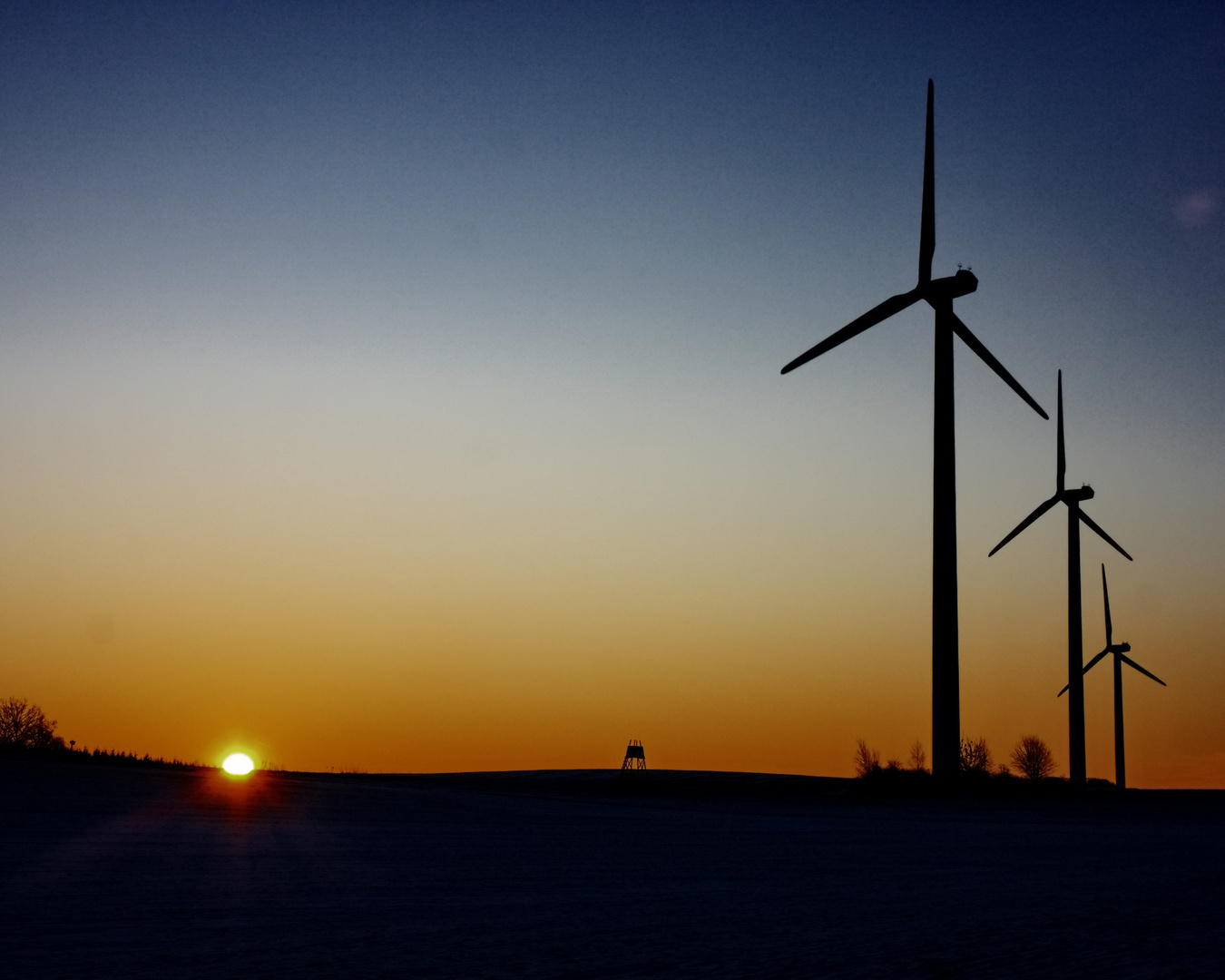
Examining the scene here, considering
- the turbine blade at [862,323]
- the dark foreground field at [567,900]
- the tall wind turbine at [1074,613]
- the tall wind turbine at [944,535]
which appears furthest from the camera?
the tall wind turbine at [1074,613]

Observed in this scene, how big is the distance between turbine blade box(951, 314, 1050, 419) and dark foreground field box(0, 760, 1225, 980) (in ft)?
127

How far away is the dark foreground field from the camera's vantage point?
4.53 metres

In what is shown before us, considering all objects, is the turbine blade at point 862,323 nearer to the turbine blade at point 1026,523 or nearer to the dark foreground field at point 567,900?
the turbine blade at point 1026,523

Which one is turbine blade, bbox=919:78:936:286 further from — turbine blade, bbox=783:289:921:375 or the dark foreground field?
the dark foreground field

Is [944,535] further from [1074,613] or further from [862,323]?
[1074,613]

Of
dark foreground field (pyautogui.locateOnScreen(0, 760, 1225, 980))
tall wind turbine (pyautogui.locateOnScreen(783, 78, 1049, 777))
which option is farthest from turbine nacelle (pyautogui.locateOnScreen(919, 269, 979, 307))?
dark foreground field (pyautogui.locateOnScreen(0, 760, 1225, 980))

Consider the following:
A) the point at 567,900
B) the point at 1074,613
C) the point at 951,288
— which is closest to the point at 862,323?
the point at 951,288

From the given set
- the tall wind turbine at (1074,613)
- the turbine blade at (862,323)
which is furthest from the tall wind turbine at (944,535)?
the tall wind turbine at (1074,613)

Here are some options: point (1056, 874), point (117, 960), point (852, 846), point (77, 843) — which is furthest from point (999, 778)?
point (117, 960)

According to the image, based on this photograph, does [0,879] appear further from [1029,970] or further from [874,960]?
[1029,970]

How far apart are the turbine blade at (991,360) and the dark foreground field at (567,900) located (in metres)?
38.8

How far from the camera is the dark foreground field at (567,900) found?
453cm

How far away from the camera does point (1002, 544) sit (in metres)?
62.6

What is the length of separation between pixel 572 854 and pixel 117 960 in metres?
5.96
